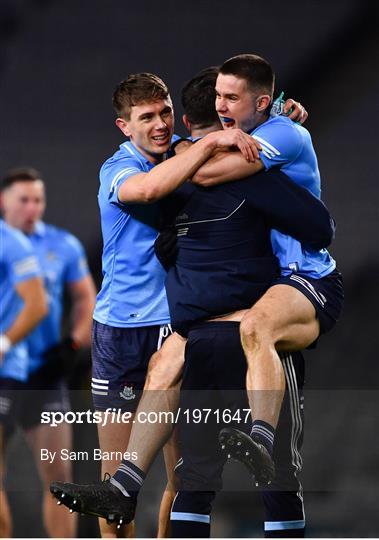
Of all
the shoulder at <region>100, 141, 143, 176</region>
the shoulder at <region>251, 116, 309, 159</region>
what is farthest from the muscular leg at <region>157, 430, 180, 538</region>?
the shoulder at <region>251, 116, 309, 159</region>

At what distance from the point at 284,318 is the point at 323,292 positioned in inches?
7.8

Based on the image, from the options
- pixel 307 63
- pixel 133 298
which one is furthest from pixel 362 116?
pixel 133 298

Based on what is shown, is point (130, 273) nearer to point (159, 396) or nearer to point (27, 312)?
point (159, 396)

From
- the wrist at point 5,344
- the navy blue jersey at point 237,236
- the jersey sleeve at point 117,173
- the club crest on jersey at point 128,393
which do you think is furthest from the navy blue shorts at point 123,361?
the wrist at point 5,344

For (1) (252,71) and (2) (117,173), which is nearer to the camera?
(1) (252,71)

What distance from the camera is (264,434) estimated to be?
3291mm

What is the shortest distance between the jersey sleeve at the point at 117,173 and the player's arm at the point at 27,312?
1.14 metres

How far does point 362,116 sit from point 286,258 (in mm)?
1388

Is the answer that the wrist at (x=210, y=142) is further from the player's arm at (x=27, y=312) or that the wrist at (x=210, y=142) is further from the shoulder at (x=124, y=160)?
the player's arm at (x=27, y=312)

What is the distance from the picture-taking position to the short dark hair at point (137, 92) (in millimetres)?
3725

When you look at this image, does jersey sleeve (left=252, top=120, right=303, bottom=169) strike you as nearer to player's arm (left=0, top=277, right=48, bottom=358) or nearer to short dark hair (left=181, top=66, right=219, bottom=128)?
short dark hair (left=181, top=66, right=219, bottom=128)

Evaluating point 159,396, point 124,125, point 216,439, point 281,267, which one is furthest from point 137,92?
point 216,439

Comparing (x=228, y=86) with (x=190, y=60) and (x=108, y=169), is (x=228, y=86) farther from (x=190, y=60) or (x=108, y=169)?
(x=190, y=60)

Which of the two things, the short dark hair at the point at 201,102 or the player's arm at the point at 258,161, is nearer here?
the player's arm at the point at 258,161
